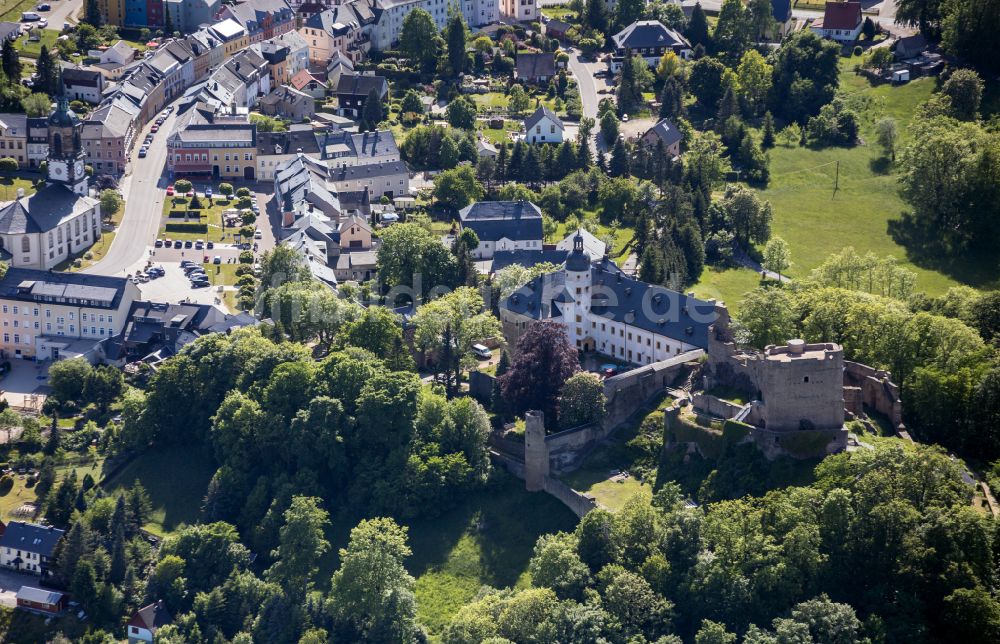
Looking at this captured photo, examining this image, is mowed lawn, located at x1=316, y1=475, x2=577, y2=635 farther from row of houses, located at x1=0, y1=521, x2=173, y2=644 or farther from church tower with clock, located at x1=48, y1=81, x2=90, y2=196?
church tower with clock, located at x1=48, y1=81, x2=90, y2=196

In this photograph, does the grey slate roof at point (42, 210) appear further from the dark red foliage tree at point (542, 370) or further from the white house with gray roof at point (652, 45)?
the white house with gray roof at point (652, 45)

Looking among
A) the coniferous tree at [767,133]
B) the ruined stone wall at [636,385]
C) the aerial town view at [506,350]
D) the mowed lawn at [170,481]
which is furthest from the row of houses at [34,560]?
the coniferous tree at [767,133]

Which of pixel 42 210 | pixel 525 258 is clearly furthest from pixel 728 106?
pixel 42 210

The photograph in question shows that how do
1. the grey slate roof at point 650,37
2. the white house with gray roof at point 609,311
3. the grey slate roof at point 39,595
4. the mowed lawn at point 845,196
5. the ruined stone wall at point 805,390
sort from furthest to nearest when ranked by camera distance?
the grey slate roof at point 650,37 < the mowed lawn at point 845,196 < the white house with gray roof at point 609,311 < the grey slate roof at point 39,595 < the ruined stone wall at point 805,390

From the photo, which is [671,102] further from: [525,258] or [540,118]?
[525,258]

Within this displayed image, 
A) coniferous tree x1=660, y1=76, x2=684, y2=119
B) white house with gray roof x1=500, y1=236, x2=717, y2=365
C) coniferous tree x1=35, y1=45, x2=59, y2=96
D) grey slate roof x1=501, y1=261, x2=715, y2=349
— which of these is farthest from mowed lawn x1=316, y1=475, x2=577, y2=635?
coniferous tree x1=35, y1=45, x2=59, y2=96

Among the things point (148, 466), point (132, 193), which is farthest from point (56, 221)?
point (148, 466)

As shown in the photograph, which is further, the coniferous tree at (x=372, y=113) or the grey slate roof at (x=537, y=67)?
the grey slate roof at (x=537, y=67)
